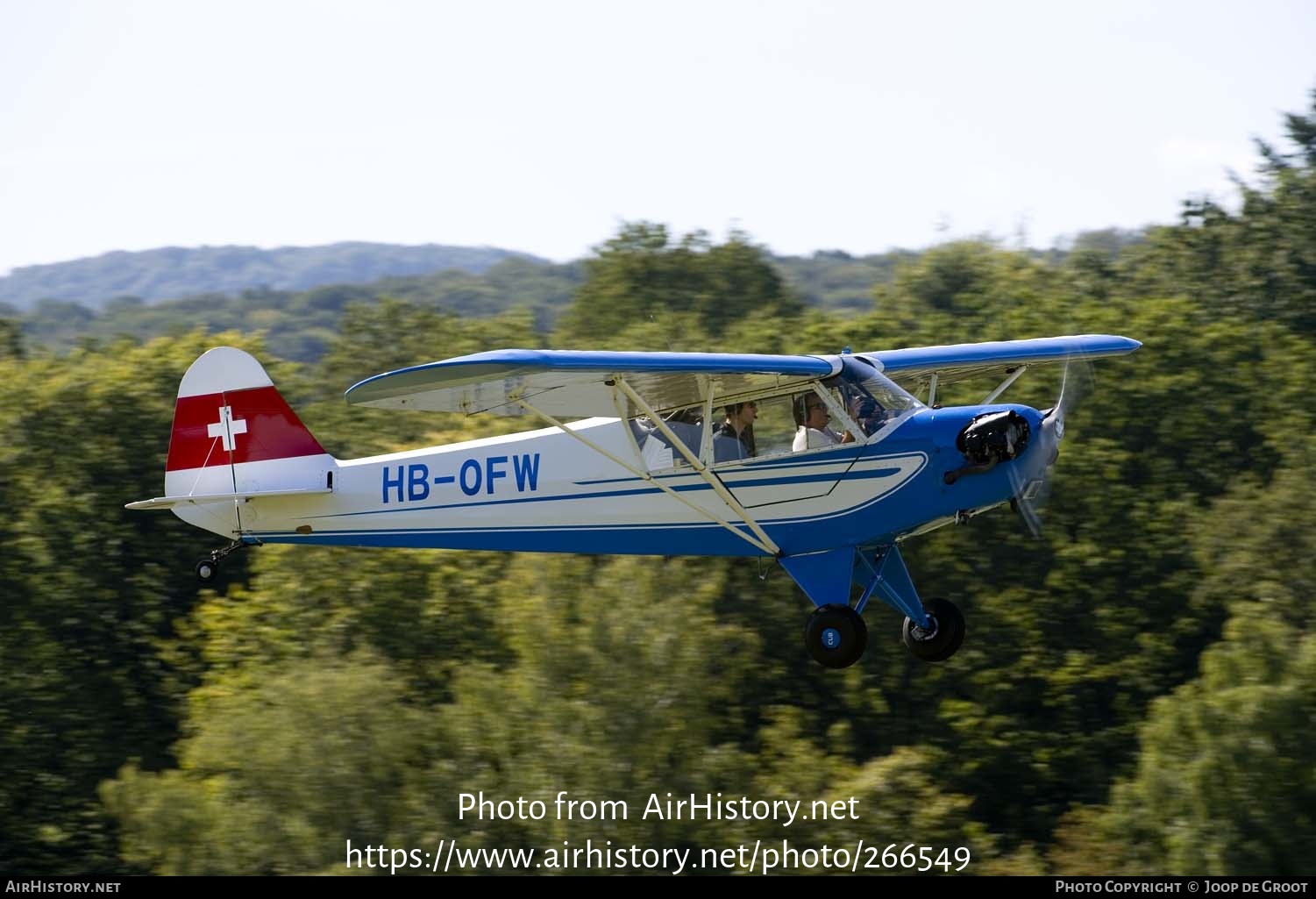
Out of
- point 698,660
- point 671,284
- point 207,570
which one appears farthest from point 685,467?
point 671,284

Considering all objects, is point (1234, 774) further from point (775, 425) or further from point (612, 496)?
point (612, 496)

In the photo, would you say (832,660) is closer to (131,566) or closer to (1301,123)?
(131,566)

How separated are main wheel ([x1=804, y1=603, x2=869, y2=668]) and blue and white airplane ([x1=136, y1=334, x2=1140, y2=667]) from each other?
0.01 meters

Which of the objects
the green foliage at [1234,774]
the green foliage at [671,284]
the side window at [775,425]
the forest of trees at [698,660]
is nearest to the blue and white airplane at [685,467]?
the side window at [775,425]

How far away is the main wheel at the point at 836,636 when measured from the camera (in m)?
11.3

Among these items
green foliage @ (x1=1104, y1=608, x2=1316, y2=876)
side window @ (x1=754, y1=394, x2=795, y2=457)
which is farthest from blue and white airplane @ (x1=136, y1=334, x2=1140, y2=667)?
green foliage @ (x1=1104, y1=608, x2=1316, y2=876)

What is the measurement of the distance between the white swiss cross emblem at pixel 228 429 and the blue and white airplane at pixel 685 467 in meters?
0.01

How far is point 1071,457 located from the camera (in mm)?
24516

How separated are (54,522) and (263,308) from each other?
106 meters

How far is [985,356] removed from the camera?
1293cm

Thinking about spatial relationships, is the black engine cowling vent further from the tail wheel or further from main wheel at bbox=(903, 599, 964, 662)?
the tail wheel

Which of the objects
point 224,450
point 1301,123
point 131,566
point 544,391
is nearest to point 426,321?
point 131,566

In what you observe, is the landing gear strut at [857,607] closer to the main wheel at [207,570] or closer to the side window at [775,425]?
the side window at [775,425]

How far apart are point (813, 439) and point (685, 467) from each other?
101cm
